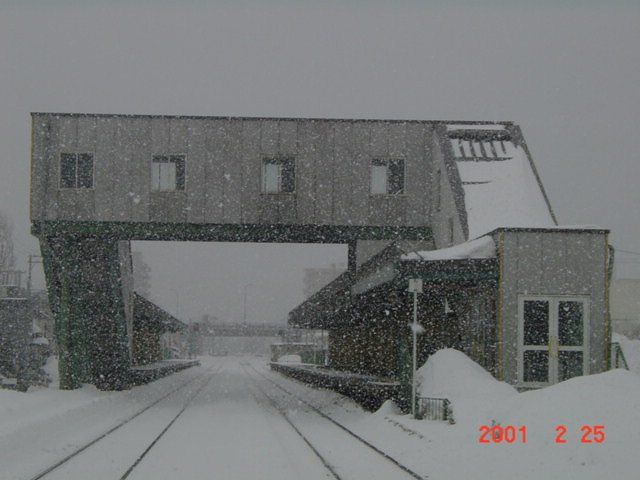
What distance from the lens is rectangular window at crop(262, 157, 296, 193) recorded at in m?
29.4

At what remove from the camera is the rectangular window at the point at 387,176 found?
97.5ft

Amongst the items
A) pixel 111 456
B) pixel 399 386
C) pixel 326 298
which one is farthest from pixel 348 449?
pixel 326 298

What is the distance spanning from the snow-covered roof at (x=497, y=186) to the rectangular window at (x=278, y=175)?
5180 mm

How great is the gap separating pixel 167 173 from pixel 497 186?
1030 cm

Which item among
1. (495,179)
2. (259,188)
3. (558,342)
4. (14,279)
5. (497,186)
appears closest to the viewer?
(558,342)

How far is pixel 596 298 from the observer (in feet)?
66.0

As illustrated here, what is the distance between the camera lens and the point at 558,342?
20031 mm

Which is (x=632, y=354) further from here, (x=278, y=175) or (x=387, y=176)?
(x=278, y=175)

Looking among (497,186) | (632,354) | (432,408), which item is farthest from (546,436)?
(632,354)

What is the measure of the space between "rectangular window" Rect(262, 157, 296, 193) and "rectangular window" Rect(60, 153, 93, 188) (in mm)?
5524

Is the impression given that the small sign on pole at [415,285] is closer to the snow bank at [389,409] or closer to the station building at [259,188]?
the snow bank at [389,409]
